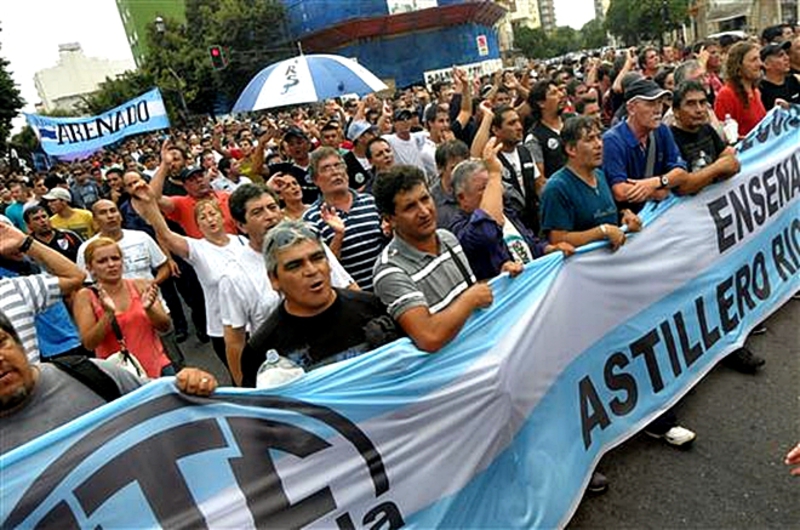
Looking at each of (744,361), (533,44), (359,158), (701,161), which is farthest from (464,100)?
(533,44)

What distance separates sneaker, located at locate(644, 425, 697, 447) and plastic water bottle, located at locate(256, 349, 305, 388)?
6.45ft

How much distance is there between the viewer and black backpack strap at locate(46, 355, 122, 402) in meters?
2.32

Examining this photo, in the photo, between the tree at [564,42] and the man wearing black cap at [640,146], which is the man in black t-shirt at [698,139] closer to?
the man wearing black cap at [640,146]

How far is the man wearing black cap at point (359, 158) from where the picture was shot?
19.1 ft

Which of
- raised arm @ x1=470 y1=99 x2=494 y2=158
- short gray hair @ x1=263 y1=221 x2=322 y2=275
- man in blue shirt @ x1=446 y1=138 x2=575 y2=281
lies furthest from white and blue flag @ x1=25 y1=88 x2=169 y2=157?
short gray hair @ x1=263 y1=221 x2=322 y2=275

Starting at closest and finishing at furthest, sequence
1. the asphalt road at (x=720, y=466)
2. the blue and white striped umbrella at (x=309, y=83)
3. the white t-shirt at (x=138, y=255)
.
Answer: the asphalt road at (x=720, y=466), the white t-shirt at (x=138, y=255), the blue and white striped umbrella at (x=309, y=83)

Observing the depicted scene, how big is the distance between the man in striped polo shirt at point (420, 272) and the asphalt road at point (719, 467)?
1147mm

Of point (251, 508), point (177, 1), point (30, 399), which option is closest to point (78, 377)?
point (30, 399)

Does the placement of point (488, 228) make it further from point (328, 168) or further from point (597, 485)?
point (597, 485)

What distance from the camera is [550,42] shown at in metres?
98.9

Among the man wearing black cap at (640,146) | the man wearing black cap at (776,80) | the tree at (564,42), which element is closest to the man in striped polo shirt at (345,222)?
the man wearing black cap at (640,146)

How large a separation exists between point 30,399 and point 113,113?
9.61 meters

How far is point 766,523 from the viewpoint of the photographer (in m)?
2.59

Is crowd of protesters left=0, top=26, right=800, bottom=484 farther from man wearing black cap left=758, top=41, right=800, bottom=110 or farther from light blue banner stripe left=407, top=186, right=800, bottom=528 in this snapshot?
light blue banner stripe left=407, top=186, right=800, bottom=528
